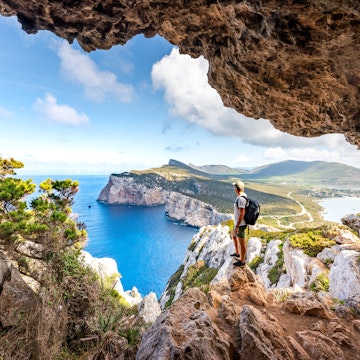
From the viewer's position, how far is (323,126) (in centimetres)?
1000

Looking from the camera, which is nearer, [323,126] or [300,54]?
[300,54]

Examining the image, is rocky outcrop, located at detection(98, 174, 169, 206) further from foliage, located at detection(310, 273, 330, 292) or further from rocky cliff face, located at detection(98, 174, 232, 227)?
foliage, located at detection(310, 273, 330, 292)

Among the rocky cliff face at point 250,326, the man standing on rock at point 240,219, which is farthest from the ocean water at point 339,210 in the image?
the man standing on rock at point 240,219

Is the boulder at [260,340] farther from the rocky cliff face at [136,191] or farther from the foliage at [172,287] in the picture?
the rocky cliff face at [136,191]

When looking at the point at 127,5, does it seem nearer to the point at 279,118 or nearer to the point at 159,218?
the point at 279,118

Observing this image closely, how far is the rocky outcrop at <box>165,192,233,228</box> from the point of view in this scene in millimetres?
104062

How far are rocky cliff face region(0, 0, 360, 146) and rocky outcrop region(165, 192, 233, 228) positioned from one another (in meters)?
90.3

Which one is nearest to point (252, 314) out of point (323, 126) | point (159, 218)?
point (323, 126)

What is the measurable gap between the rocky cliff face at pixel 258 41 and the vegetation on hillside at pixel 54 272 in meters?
7.88

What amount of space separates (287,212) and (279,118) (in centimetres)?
11694

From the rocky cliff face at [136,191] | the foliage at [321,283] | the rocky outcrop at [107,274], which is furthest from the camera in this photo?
the rocky cliff face at [136,191]

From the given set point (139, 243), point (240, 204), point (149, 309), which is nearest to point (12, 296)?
point (240, 204)

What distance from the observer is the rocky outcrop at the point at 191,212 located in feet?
341

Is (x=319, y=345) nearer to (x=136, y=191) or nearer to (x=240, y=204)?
(x=240, y=204)
